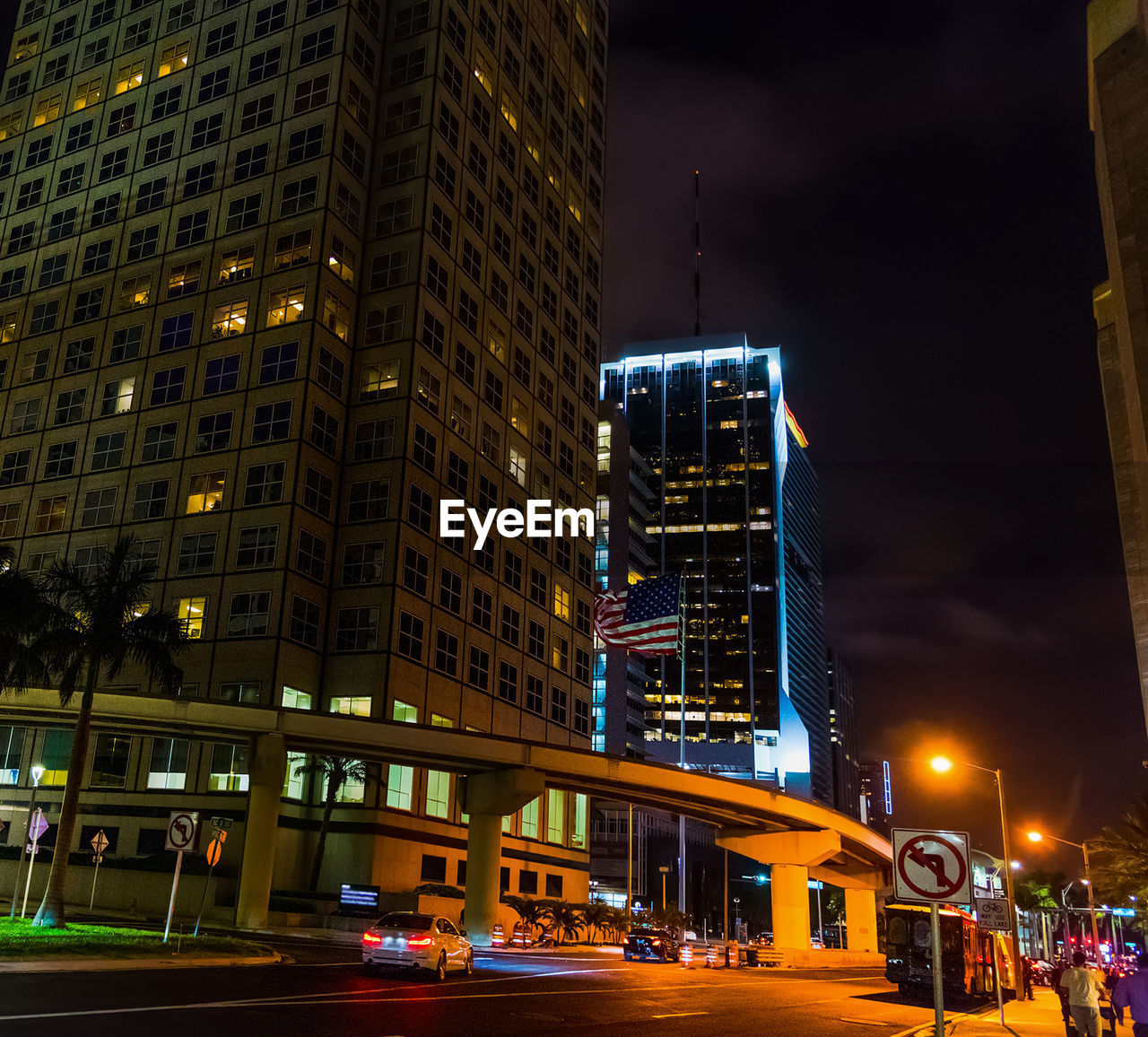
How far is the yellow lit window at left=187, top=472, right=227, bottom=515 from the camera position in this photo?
65.5 m

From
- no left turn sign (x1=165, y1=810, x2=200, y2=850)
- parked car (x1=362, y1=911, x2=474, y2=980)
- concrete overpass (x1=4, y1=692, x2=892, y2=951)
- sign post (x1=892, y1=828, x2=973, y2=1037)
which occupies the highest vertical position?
concrete overpass (x1=4, y1=692, x2=892, y2=951)

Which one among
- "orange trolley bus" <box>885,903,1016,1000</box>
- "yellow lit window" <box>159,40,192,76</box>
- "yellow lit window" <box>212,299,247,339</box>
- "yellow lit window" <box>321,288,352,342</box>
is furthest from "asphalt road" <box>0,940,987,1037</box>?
"yellow lit window" <box>159,40,192,76</box>

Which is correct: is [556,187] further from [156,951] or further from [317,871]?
[156,951]

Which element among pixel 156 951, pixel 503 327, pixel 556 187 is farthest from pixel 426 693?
pixel 556 187

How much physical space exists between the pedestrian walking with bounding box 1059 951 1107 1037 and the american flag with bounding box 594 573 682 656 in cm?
3613

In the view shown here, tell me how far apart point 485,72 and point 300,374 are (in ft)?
104

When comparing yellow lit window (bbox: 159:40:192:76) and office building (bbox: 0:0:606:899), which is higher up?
yellow lit window (bbox: 159:40:192:76)

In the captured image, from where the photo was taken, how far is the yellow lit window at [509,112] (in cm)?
8431

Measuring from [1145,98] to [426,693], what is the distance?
175ft

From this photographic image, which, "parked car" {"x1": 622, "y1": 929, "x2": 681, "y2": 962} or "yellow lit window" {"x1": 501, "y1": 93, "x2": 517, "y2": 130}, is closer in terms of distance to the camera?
"parked car" {"x1": 622, "y1": 929, "x2": 681, "y2": 962}

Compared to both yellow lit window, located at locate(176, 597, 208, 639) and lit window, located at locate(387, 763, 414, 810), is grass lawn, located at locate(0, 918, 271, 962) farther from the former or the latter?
yellow lit window, located at locate(176, 597, 208, 639)

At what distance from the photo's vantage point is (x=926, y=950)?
37.4 m

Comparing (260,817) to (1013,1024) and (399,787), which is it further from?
(1013,1024)

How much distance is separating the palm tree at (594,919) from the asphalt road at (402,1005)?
31727 millimetres
